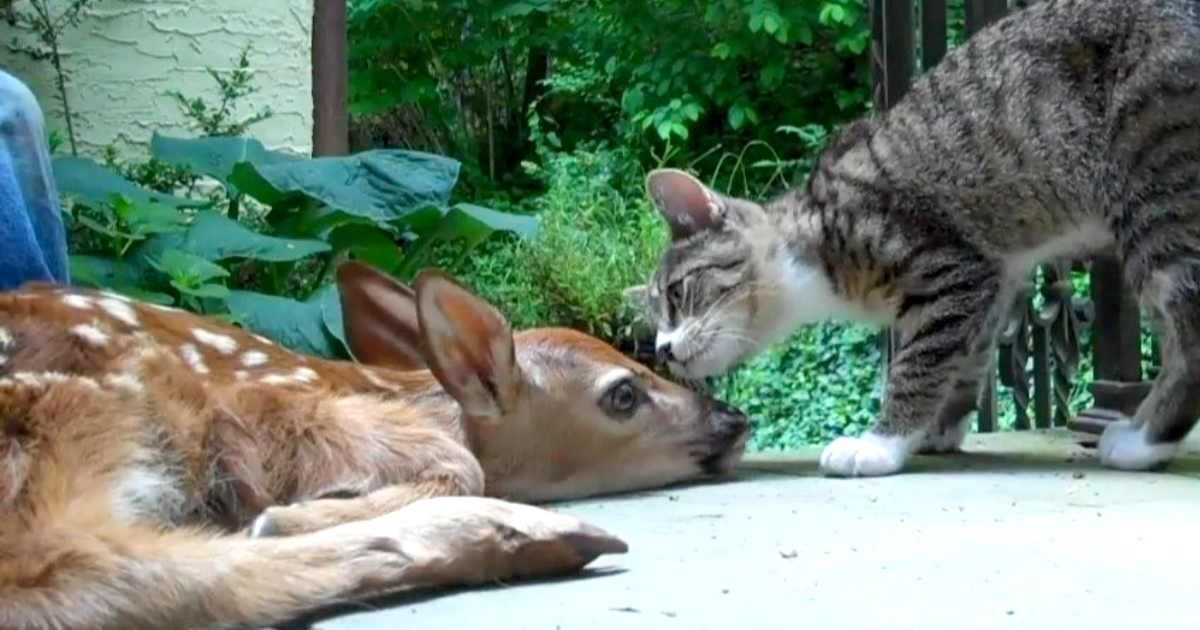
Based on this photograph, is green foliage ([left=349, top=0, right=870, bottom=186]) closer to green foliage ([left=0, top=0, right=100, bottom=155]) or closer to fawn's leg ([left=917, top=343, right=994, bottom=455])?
green foliage ([left=0, top=0, right=100, bottom=155])

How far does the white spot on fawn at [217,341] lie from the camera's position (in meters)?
2.54

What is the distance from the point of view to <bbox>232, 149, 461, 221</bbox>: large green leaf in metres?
4.40

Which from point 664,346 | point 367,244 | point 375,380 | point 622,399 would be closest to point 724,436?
point 622,399

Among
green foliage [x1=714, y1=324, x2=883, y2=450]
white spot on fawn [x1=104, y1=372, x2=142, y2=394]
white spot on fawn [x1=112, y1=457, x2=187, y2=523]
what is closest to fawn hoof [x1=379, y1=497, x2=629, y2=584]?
white spot on fawn [x1=112, y1=457, x2=187, y2=523]

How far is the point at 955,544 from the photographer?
7.48 feet

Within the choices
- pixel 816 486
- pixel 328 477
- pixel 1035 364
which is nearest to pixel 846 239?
pixel 816 486

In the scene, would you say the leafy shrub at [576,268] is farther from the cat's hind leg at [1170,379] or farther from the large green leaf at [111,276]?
the cat's hind leg at [1170,379]

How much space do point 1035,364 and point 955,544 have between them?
2.00 m

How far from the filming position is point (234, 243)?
424cm

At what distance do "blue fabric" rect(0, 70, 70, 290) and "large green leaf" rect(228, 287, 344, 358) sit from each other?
94cm

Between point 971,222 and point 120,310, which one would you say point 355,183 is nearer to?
point 971,222

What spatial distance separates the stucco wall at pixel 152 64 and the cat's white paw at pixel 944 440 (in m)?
3.11

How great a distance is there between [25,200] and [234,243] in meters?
1.32

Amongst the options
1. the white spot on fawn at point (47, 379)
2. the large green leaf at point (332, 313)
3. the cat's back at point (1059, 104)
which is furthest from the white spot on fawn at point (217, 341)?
the cat's back at point (1059, 104)
